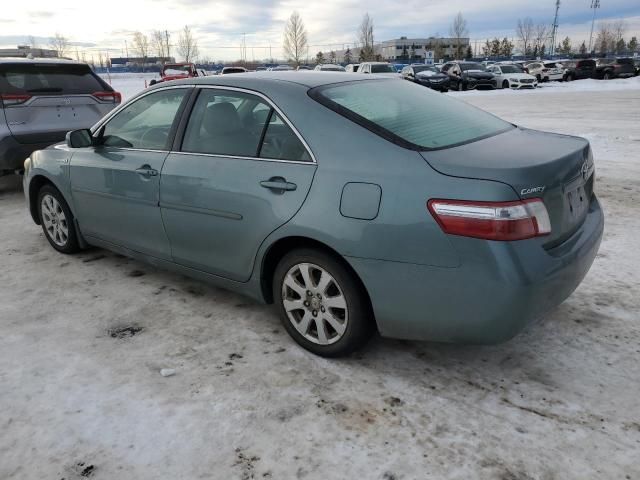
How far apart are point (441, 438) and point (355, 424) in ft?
1.30

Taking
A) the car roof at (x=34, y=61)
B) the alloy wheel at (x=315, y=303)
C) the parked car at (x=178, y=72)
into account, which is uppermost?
the parked car at (x=178, y=72)

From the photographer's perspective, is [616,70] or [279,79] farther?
[616,70]

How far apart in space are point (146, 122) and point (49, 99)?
3.79m

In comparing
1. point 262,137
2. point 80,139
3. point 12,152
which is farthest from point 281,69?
point 262,137

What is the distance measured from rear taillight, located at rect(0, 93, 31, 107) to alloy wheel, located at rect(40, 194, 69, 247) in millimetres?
2427

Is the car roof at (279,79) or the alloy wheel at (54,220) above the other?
the car roof at (279,79)

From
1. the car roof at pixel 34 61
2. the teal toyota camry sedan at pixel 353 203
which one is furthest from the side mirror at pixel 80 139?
the car roof at pixel 34 61

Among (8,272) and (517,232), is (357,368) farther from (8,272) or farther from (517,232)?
(8,272)

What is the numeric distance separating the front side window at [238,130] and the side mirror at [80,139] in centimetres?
111

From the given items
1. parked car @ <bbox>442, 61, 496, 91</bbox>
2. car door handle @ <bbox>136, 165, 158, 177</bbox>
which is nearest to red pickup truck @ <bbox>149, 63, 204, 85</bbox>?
parked car @ <bbox>442, 61, 496, 91</bbox>

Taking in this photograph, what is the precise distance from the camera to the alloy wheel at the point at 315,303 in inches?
119

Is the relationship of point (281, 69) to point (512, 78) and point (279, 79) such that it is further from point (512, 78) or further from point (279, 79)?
point (512, 78)

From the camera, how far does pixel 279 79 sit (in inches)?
135

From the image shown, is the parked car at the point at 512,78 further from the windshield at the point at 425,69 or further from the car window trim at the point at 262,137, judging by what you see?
the car window trim at the point at 262,137
